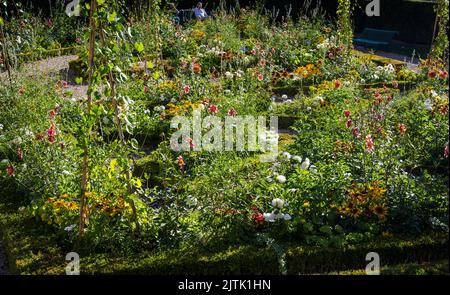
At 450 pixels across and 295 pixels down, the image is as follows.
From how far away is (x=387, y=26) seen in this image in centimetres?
1509

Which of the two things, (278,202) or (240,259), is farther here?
(278,202)

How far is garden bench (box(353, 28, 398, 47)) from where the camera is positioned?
12969 mm

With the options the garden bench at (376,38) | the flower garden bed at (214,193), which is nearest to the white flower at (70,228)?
the flower garden bed at (214,193)

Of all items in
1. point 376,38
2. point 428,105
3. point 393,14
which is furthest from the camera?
point 393,14

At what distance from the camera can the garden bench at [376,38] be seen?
42.5 ft

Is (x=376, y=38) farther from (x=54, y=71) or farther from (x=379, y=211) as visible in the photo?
(x=379, y=211)

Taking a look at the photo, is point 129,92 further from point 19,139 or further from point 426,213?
point 426,213

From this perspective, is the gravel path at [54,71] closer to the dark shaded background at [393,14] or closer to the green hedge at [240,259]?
the dark shaded background at [393,14]

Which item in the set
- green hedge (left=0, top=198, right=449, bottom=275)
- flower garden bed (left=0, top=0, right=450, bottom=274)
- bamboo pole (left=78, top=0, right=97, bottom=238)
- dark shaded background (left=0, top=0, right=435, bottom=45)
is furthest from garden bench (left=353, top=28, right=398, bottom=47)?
bamboo pole (left=78, top=0, right=97, bottom=238)

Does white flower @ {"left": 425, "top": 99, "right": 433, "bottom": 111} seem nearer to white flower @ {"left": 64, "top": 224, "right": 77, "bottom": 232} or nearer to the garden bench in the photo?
white flower @ {"left": 64, "top": 224, "right": 77, "bottom": 232}

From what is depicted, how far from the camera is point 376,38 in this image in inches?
523

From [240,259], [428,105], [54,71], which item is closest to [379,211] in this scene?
[240,259]

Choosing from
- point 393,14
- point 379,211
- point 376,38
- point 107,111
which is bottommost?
point 379,211

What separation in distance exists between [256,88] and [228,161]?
127 inches
